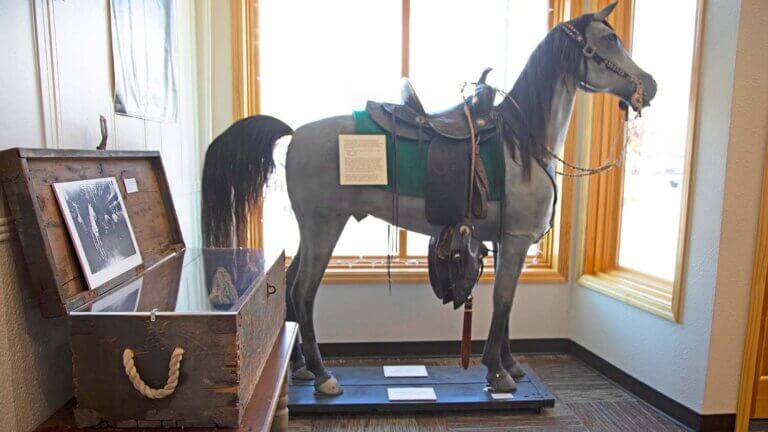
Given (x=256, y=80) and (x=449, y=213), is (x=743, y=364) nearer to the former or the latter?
(x=449, y=213)

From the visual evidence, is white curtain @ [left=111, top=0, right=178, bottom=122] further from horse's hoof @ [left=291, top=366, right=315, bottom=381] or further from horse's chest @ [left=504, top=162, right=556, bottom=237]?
horse's chest @ [left=504, top=162, right=556, bottom=237]

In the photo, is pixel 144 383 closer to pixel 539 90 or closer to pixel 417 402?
pixel 417 402

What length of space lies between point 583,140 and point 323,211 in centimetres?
169

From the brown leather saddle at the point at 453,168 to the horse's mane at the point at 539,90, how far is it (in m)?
0.11

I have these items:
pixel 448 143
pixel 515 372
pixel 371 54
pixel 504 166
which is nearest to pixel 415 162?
pixel 448 143

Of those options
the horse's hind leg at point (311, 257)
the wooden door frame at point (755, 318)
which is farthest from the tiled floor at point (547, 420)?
the horse's hind leg at point (311, 257)

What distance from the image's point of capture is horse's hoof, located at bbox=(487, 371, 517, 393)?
2268 millimetres

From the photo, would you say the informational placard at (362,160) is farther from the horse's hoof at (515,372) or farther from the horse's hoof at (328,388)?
the horse's hoof at (515,372)

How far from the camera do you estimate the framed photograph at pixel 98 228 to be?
3.19 feet

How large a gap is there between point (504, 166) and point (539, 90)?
37 centimetres

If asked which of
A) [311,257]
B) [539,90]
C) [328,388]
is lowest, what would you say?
[328,388]

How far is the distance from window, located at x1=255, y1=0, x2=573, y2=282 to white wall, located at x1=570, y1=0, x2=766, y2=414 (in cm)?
103

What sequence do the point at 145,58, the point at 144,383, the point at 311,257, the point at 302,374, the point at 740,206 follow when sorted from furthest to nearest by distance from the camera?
1. the point at 302,374
2. the point at 311,257
3. the point at 740,206
4. the point at 145,58
5. the point at 144,383

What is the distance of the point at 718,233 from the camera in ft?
6.59
